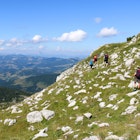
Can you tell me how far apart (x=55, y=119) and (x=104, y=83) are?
8818mm

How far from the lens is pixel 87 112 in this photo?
25.6 metres

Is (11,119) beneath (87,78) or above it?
beneath

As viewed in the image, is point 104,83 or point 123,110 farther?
point 104,83

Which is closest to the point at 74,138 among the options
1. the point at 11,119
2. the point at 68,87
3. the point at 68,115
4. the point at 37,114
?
the point at 68,115

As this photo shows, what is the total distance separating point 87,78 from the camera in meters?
37.1

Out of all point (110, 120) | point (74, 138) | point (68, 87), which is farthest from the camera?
point (68, 87)

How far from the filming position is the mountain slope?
61.9 ft

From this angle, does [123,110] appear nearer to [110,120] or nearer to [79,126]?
[110,120]

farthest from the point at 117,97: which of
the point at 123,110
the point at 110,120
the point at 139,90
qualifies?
the point at 110,120

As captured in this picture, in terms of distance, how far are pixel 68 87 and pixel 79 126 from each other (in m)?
13.7

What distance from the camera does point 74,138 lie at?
724 inches

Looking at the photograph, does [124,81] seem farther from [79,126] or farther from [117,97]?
[79,126]

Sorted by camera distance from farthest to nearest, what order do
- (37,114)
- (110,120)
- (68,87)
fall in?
(68,87), (37,114), (110,120)

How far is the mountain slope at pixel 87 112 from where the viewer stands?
18.9 m
